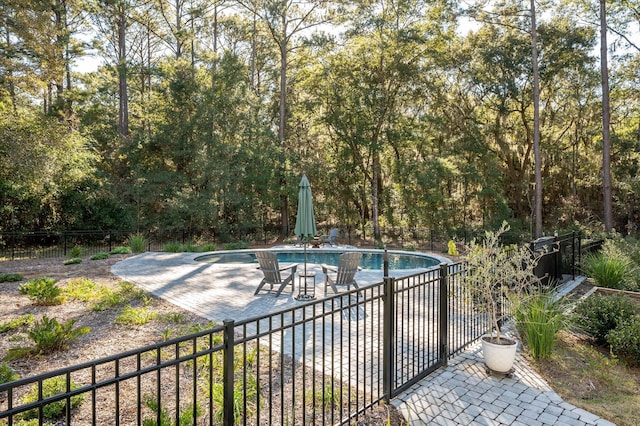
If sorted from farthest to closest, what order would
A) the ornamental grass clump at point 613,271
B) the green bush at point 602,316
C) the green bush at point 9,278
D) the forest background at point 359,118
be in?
the forest background at point 359,118 < the green bush at point 9,278 < the ornamental grass clump at point 613,271 < the green bush at point 602,316

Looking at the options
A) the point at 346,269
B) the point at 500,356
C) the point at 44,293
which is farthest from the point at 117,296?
the point at 500,356

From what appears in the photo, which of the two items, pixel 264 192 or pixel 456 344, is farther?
pixel 264 192

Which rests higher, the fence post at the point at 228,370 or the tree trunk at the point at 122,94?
the tree trunk at the point at 122,94

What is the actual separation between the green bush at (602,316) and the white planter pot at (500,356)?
177 centimetres

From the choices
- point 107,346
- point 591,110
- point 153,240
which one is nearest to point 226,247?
point 153,240

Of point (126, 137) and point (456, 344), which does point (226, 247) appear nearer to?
point (126, 137)

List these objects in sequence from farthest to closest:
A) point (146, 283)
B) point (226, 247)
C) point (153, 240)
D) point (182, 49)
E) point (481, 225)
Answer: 1. point (182, 49)
2. point (481, 225)
3. point (153, 240)
4. point (226, 247)
5. point (146, 283)

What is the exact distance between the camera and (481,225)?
19938mm

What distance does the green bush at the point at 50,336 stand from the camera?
4.46 metres

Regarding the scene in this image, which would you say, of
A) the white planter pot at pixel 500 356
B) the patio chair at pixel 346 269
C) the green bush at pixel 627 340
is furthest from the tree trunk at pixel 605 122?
the white planter pot at pixel 500 356

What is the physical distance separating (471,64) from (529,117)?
14.9ft

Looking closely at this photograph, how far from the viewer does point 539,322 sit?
453 centimetres

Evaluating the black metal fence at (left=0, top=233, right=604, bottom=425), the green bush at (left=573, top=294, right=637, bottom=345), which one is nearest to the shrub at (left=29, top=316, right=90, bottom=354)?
the black metal fence at (left=0, top=233, right=604, bottom=425)

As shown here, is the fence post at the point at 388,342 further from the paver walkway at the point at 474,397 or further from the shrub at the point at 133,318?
the shrub at the point at 133,318
